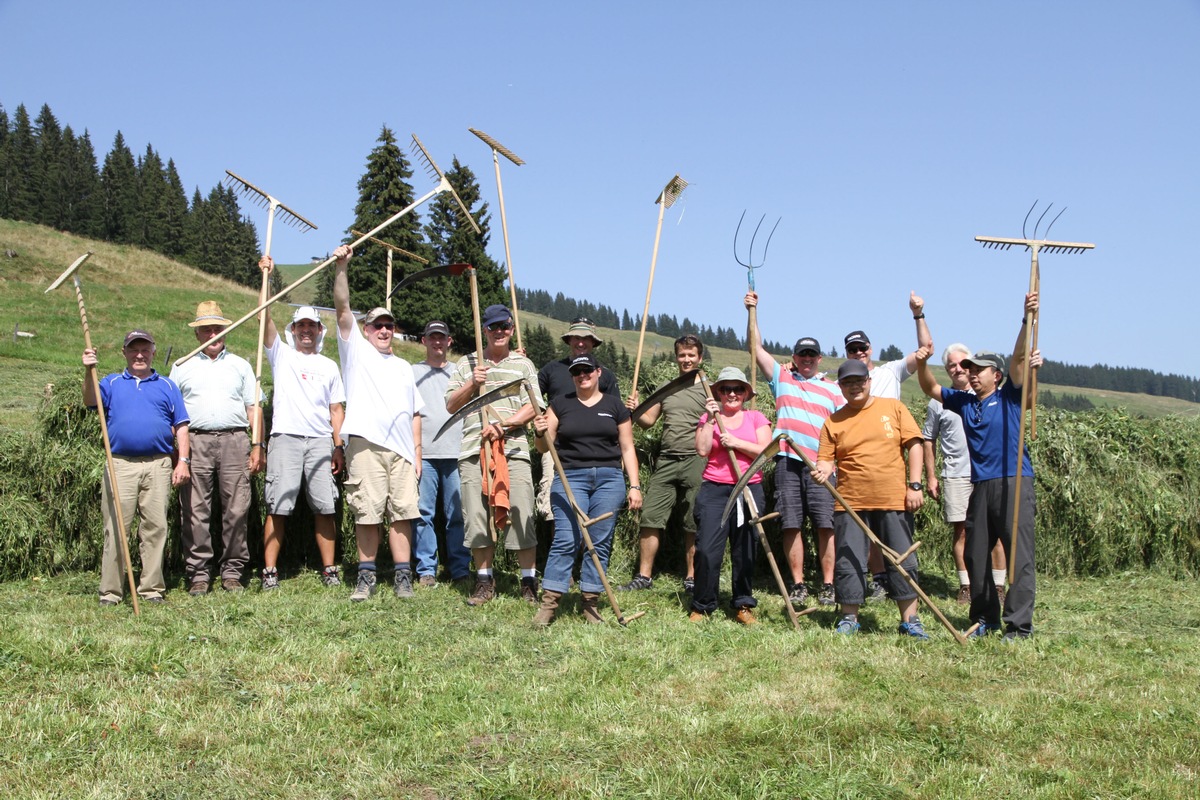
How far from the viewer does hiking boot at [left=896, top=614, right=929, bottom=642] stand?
20.7 feet

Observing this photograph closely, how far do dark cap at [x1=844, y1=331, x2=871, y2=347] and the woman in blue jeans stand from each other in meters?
1.95

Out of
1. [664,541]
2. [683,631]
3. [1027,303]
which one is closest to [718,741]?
[683,631]

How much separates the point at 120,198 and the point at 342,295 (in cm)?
8442

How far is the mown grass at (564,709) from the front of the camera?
390 cm

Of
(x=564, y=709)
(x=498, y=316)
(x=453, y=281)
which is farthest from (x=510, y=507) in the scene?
(x=453, y=281)

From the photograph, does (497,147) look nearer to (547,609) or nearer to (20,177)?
(547,609)

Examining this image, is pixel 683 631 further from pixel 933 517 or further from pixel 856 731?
pixel 933 517

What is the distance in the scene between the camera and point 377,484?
749cm

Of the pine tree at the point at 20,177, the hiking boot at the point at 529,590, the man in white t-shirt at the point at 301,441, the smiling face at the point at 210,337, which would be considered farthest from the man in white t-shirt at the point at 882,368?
the pine tree at the point at 20,177

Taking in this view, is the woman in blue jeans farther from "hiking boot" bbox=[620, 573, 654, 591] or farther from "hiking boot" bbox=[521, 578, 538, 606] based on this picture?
"hiking boot" bbox=[620, 573, 654, 591]

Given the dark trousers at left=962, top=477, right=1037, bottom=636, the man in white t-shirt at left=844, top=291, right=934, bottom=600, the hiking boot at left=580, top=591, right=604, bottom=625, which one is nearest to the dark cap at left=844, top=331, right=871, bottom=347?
the man in white t-shirt at left=844, top=291, right=934, bottom=600

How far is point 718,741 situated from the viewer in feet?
14.0

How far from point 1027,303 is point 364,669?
4.92 metres

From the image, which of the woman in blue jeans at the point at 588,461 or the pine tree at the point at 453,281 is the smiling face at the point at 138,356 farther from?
the pine tree at the point at 453,281
